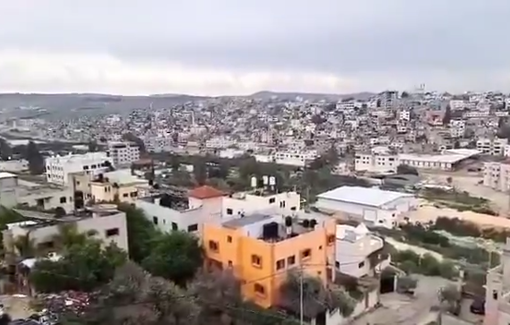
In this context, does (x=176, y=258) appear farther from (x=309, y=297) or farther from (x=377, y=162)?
(x=377, y=162)

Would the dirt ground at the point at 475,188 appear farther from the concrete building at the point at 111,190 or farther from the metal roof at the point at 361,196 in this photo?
the concrete building at the point at 111,190

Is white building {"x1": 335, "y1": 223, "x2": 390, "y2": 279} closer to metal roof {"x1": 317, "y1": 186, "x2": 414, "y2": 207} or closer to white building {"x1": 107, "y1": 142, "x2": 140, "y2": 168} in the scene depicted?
metal roof {"x1": 317, "y1": 186, "x2": 414, "y2": 207}

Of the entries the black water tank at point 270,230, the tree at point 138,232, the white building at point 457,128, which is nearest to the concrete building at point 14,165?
the tree at point 138,232

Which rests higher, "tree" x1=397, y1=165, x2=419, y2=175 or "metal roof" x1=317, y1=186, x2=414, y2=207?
"metal roof" x1=317, y1=186, x2=414, y2=207

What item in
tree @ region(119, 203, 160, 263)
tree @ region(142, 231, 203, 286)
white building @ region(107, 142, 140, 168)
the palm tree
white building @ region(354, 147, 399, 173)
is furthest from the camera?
white building @ region(354, 147, 399, 173)

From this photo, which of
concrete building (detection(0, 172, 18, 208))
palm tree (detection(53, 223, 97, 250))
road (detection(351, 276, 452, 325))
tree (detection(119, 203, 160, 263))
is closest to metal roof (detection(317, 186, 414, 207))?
road (detection(351, 276, 452, 325))

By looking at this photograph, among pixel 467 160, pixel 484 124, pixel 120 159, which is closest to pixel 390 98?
pixel 484 124

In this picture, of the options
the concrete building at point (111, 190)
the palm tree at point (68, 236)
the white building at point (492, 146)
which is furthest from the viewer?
the white building at point (492, 146)
